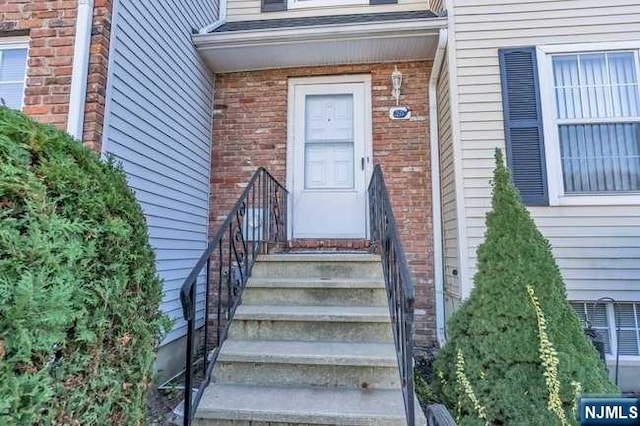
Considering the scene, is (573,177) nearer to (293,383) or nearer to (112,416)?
(293,383)

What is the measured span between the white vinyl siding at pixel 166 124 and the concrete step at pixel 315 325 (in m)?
1.04

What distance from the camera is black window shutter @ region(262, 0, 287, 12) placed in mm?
5125

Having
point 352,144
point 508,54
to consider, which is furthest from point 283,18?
point 508,54

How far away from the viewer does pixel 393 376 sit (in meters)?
2.49

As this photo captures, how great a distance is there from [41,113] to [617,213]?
4.75 meters

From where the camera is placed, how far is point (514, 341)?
2.46m

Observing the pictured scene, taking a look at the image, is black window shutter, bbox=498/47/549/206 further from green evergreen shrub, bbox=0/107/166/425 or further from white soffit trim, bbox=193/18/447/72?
green evergreen shrub, bbox=0/107/166/425

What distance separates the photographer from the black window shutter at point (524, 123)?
11.9ft

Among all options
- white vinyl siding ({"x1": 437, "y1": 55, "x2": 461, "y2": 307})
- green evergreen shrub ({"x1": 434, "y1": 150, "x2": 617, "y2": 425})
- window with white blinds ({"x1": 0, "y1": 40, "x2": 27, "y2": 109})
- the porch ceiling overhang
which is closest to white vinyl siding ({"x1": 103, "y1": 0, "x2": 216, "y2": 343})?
the porch ceiling overhang

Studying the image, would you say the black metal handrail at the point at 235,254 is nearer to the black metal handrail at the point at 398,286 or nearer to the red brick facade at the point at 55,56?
the black metal handrail at the point at 398,286

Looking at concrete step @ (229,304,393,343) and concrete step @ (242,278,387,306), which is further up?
concrete step @ (242,278,387,306)

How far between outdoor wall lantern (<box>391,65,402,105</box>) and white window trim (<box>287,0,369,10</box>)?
1136 mm

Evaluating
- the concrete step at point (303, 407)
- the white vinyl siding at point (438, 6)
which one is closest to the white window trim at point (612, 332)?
the concrete step at point (303, 407)

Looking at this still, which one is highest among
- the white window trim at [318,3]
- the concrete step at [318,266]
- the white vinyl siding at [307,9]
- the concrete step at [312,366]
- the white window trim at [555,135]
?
the white window trim at [318,3]
